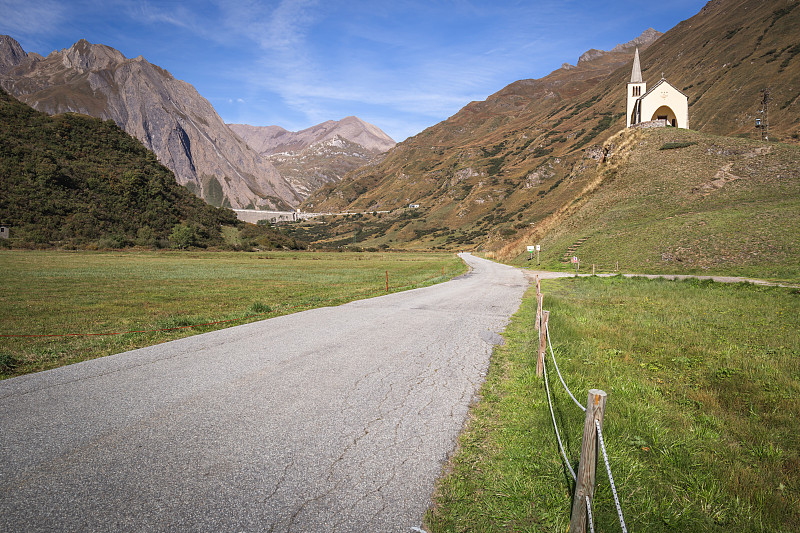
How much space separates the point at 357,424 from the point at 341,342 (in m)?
4.86

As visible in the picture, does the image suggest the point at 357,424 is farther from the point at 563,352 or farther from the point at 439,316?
the point at 439,316

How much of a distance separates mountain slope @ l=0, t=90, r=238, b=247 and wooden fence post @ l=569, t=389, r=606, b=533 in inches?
3936

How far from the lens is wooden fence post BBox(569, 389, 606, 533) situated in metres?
2.80

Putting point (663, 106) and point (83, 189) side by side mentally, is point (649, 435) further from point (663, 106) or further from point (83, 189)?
point (83, 189)

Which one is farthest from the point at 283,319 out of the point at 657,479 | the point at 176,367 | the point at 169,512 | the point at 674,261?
the point at 674,261

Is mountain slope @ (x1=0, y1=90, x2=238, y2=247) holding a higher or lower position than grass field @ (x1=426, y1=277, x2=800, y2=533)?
higher

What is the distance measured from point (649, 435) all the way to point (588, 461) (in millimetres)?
2935

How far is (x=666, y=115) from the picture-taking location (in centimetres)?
6906

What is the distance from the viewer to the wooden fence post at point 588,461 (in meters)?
2.80

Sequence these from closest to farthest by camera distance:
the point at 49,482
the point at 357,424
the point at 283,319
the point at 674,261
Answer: the point at 49,482 → the point at 357,424 → the point at 283,319 → the point at 674,261

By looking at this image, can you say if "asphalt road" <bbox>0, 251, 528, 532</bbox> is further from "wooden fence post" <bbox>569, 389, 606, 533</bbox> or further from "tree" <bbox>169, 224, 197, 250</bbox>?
"tree" <bbox>169, 224, 197, 250</bbox>

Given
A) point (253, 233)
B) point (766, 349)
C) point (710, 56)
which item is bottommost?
point (766, 349)

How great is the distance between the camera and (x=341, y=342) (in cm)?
995

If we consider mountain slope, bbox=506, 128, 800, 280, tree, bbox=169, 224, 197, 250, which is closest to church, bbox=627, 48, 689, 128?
mountain slope, bbox=506, 128, 800, 280
